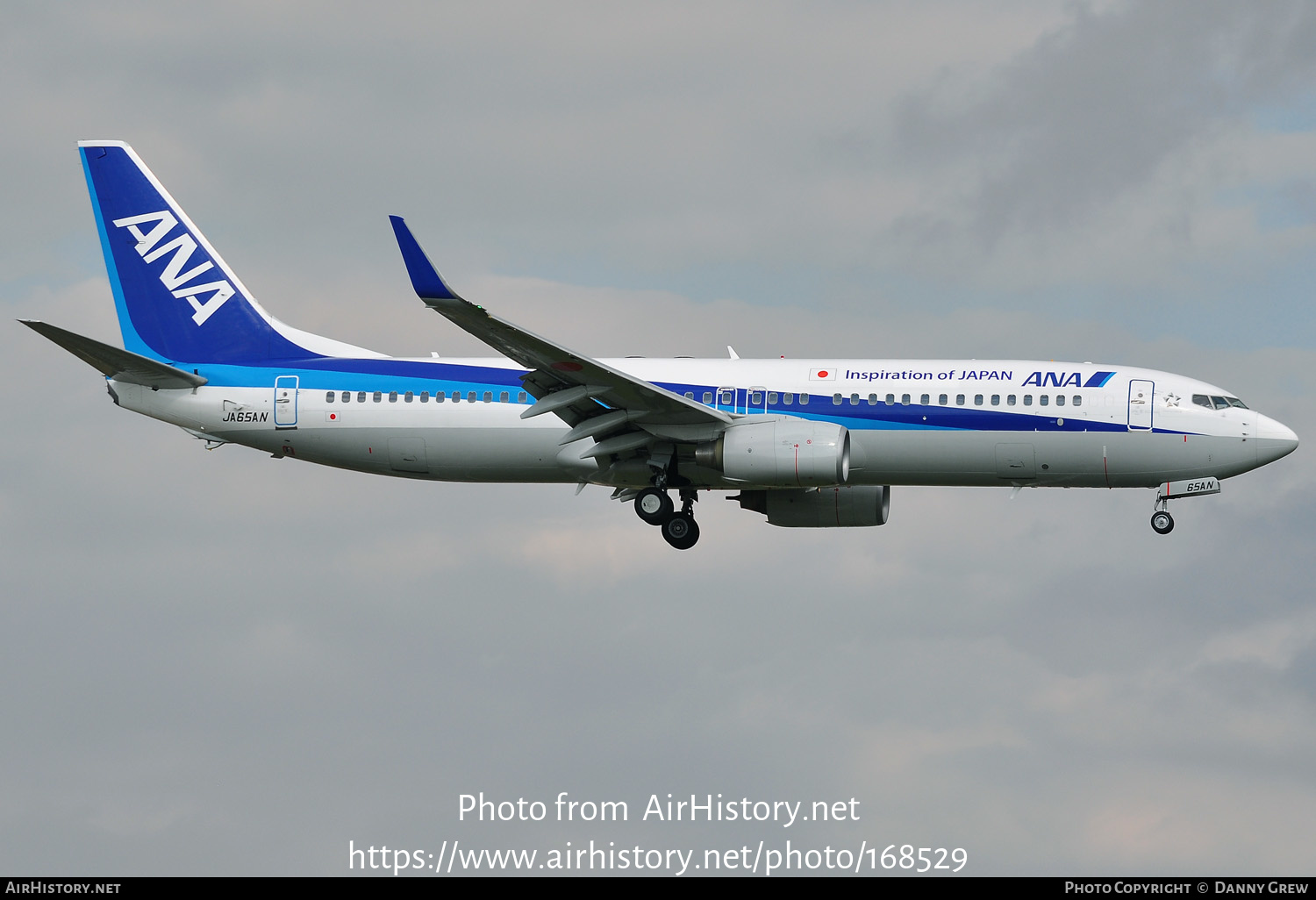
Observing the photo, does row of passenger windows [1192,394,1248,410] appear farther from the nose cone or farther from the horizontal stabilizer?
the horizontal stabilizer

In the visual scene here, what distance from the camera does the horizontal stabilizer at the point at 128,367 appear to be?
1730 inches

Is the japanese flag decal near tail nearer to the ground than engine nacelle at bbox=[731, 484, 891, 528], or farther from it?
farther from it

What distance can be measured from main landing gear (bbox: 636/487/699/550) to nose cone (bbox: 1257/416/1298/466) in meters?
14.6

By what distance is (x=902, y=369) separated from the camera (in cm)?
4338

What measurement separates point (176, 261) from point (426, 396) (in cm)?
980

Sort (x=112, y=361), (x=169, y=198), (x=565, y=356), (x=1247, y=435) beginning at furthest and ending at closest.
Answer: (x=169, y=198), (x=112, y=361), (x=1247, y=435), (x=565, y=356)

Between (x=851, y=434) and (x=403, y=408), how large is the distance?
1202 cm

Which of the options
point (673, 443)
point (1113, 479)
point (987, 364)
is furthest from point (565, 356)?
point (1113, 479)

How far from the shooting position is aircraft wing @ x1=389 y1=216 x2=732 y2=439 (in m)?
37.6

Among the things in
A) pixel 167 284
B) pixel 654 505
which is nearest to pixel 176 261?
pixel 167 284

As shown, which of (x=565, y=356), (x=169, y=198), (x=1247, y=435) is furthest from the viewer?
(x=169, y=198)

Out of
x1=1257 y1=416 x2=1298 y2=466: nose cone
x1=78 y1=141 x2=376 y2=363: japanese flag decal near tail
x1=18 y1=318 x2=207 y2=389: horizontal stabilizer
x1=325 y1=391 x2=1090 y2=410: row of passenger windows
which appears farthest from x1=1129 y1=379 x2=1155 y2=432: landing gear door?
x1=18 y1=318 x2=207 y2=389: horizontal stabilizer

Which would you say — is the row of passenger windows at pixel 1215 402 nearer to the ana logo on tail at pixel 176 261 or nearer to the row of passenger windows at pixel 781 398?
the row of passenger windows at pixel 781 398

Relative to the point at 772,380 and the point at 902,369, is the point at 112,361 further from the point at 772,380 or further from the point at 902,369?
the point at 902,369
